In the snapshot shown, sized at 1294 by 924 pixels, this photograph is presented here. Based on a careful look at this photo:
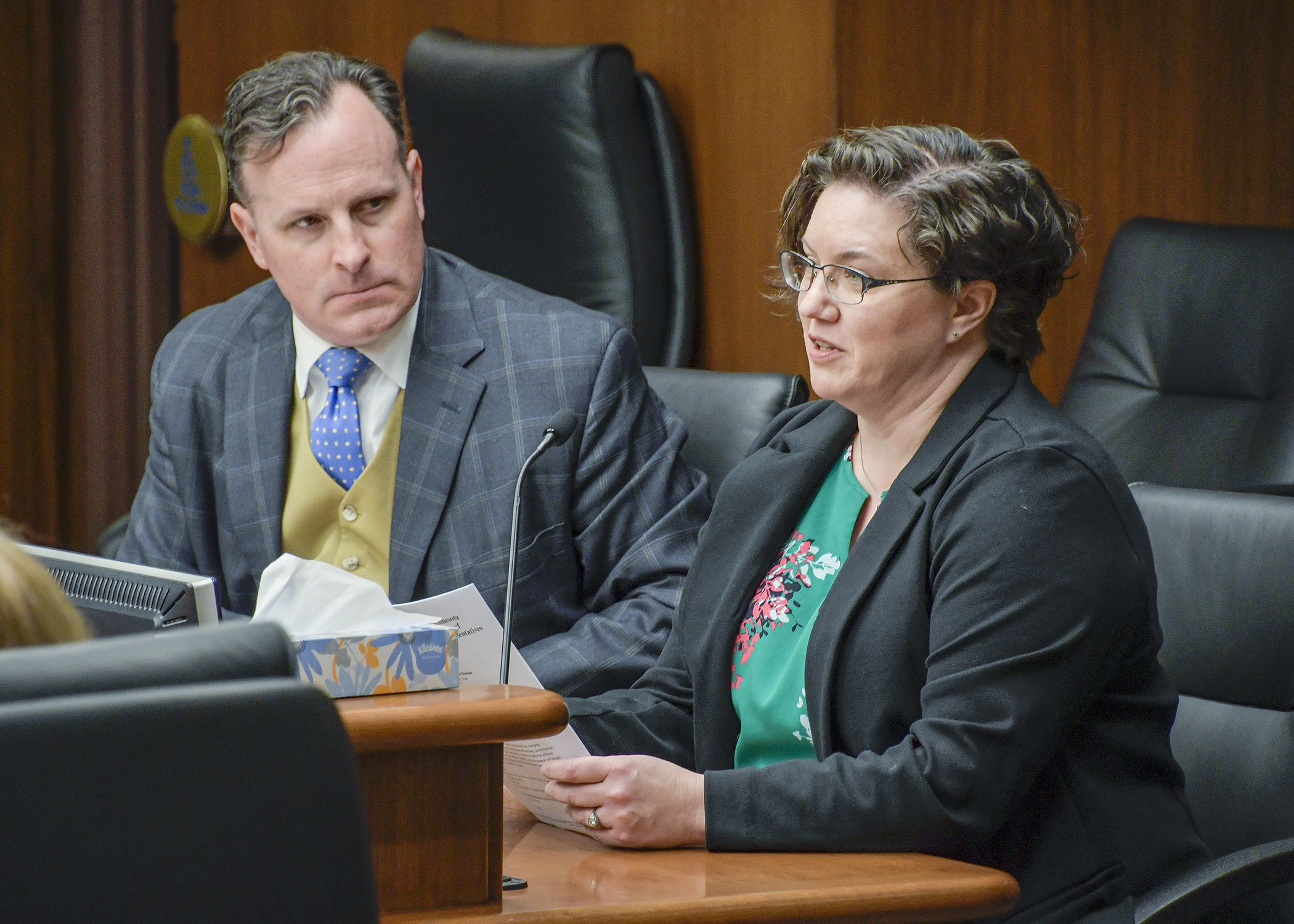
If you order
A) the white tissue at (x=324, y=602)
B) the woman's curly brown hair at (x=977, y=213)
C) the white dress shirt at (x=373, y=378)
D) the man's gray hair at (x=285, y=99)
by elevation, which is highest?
the man's gray hair at (x=285, y=99)

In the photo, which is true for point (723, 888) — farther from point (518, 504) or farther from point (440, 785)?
point (518, 504)

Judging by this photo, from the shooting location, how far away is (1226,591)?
1577 mm

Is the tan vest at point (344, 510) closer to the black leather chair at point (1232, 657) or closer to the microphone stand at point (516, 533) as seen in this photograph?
the microphone stand at point (516, 533)

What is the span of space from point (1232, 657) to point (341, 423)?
46.4 inches

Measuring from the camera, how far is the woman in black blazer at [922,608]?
1278 millimetres

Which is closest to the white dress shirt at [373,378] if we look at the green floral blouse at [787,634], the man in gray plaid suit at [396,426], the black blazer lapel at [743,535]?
the man in gray plaid suit at [396,426]

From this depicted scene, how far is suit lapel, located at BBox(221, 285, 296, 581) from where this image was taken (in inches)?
82.4

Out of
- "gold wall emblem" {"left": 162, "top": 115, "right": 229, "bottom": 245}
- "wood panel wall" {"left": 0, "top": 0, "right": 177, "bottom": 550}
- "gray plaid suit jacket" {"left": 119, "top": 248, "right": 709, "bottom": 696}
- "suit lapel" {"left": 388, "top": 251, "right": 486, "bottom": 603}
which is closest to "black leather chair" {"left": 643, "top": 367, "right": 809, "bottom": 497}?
A: "gray plaid suit jacket" {"left": 119, "top": 248, "right": 709, "bottom": 696}

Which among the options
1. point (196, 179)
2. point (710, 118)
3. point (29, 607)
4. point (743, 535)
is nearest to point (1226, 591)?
point (743, 535)

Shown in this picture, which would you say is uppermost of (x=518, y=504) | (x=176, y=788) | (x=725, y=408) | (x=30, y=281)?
(x=176, y=788)

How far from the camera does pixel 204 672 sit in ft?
2.13

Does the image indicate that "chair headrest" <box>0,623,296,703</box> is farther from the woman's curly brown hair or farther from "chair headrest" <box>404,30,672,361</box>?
"chair headrest" <box>404,30,672,361</box>

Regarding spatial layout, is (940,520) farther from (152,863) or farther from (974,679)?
(152,863)

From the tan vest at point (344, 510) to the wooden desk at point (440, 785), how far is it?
0.98 metres
